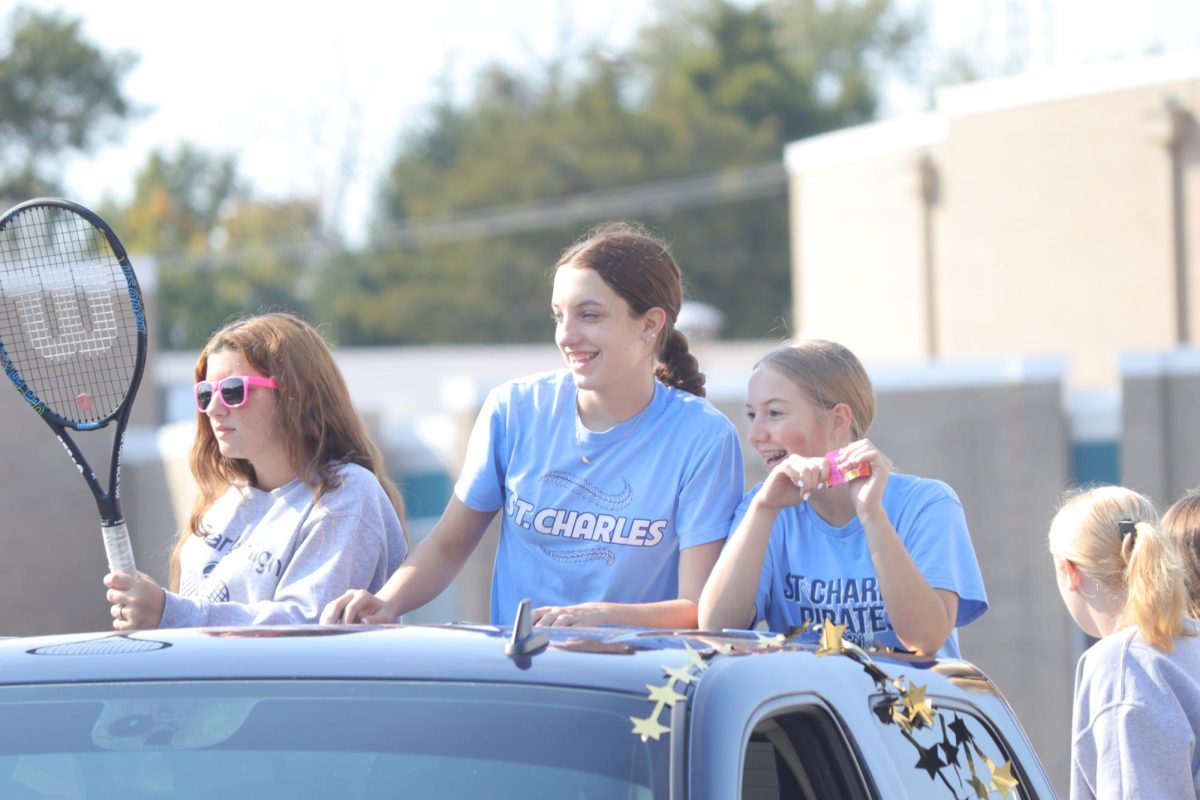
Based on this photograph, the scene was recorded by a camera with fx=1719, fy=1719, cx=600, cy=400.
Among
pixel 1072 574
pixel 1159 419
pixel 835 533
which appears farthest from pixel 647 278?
pixel 1159 419

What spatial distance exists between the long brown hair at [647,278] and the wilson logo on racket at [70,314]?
1174 millimetres

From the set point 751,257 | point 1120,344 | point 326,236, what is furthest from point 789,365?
point 326,236

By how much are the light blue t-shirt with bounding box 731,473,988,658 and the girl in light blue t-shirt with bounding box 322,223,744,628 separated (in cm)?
15

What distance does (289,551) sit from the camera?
3896 millimetres

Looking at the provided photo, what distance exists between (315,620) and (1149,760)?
5.85 ft

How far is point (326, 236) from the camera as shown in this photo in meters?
47.4

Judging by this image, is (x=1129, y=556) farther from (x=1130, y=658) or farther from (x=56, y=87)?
(x=56, y=87)

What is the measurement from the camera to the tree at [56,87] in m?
30.5

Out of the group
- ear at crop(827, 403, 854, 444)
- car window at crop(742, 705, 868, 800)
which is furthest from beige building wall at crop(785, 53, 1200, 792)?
car window at crop(742, 705, 868, 800)

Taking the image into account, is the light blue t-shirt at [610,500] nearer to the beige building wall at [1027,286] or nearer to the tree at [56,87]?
the beige building wall at [1027,286]

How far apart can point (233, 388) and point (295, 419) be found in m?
0.16

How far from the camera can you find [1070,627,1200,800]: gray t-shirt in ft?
11.7

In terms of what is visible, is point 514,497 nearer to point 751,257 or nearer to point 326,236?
point 751,257

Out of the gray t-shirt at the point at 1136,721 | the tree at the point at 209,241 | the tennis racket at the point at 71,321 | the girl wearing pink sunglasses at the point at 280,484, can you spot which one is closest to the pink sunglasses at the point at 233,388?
the girl wearing pink sunglasses at the point at 280,484
